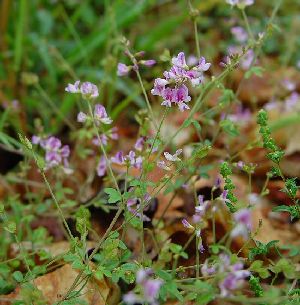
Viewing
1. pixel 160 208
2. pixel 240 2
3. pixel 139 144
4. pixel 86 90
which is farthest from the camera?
pixel 160 208

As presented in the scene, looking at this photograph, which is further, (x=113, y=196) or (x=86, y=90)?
(x=86, y=90)

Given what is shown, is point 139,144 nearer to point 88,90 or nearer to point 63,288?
point 88,90

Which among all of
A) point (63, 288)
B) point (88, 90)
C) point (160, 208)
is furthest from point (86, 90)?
point (160, 208)

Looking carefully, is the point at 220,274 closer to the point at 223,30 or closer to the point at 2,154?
the point at 2,154

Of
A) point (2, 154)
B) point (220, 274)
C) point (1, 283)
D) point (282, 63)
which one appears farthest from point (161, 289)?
point (282, 63)

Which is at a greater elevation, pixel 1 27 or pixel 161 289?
pixel 1 27

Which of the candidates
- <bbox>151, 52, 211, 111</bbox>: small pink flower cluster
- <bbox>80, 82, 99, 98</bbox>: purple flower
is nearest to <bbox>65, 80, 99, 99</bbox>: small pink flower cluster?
<bbox>80, 82, 99, 98</bbox>: purple flower

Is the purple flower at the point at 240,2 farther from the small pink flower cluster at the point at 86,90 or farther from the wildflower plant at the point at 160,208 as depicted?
the small pink flower cluster at the point at 86,90

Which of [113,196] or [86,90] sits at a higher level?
[86,90]

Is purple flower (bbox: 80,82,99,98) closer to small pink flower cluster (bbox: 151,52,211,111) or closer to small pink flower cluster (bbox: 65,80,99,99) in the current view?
small pink flower cluster (bbox: 65,80,99,99)
